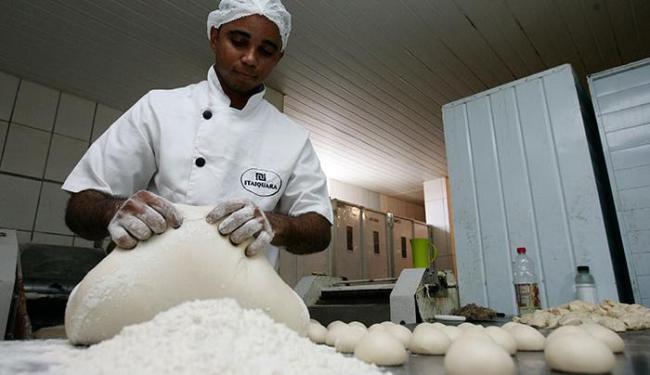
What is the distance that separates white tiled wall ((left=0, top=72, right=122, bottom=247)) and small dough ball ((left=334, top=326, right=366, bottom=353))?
2892 mm

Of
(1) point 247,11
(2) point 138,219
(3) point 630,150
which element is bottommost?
(2) point 138,219

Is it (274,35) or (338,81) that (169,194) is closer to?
(274,35)

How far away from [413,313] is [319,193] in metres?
0.82

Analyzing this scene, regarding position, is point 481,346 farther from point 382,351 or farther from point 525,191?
point 525,191

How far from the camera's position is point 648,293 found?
1550 mm

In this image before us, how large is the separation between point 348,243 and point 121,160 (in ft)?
9.84

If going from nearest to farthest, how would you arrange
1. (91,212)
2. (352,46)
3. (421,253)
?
(91,212) → (352,46) → (421,253)

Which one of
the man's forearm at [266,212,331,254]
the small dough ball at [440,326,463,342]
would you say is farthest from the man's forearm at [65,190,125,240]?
the small dough ball at [440,326,463,342]

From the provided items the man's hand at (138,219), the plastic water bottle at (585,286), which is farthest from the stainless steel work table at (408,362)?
the plastic water bottle at (585,286)

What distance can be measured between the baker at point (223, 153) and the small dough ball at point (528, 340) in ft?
1.97

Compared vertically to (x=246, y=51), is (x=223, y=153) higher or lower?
lower

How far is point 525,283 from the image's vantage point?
1.67 m

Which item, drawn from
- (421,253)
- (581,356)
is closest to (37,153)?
(421,253)

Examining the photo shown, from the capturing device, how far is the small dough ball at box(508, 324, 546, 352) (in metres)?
0.91
